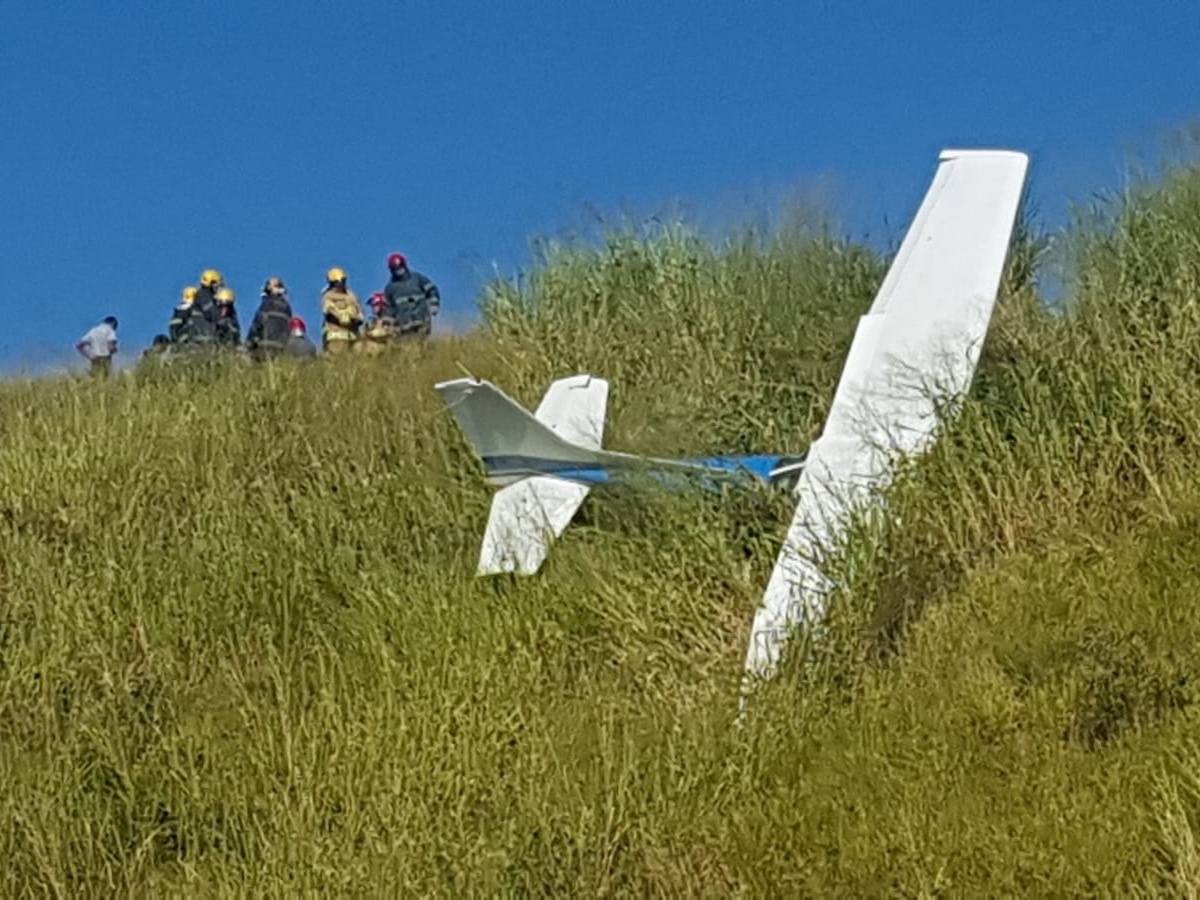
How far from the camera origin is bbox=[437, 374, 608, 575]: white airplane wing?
8.22 meters

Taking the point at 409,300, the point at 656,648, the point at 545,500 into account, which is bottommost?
the point at 656,648

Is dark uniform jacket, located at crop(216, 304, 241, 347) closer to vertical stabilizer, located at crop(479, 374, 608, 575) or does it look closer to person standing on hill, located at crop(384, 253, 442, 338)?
person standing on hill, located at crop(384, 253, 442, 338)

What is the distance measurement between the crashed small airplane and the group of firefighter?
8.13 meters

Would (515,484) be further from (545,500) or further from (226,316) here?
(226,316)

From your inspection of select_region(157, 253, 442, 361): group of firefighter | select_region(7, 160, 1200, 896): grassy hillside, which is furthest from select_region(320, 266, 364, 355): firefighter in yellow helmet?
select_region(7, 160, 1200, 896): grassy hillside

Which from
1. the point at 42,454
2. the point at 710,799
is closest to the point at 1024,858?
the point at 710,799

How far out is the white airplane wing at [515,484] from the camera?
27.0 feet

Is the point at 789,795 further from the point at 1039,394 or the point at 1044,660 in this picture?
the point at 1039,394

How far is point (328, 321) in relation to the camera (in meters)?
18.6

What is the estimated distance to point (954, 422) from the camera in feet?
25.5

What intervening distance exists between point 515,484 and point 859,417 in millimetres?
2029

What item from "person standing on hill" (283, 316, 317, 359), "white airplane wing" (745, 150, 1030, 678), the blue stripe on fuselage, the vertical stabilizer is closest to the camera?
"white airplane wing" (745, 150, 1030, 678)

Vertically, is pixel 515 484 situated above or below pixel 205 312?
below

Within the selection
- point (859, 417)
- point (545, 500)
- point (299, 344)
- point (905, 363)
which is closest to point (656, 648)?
point (859, 417)
